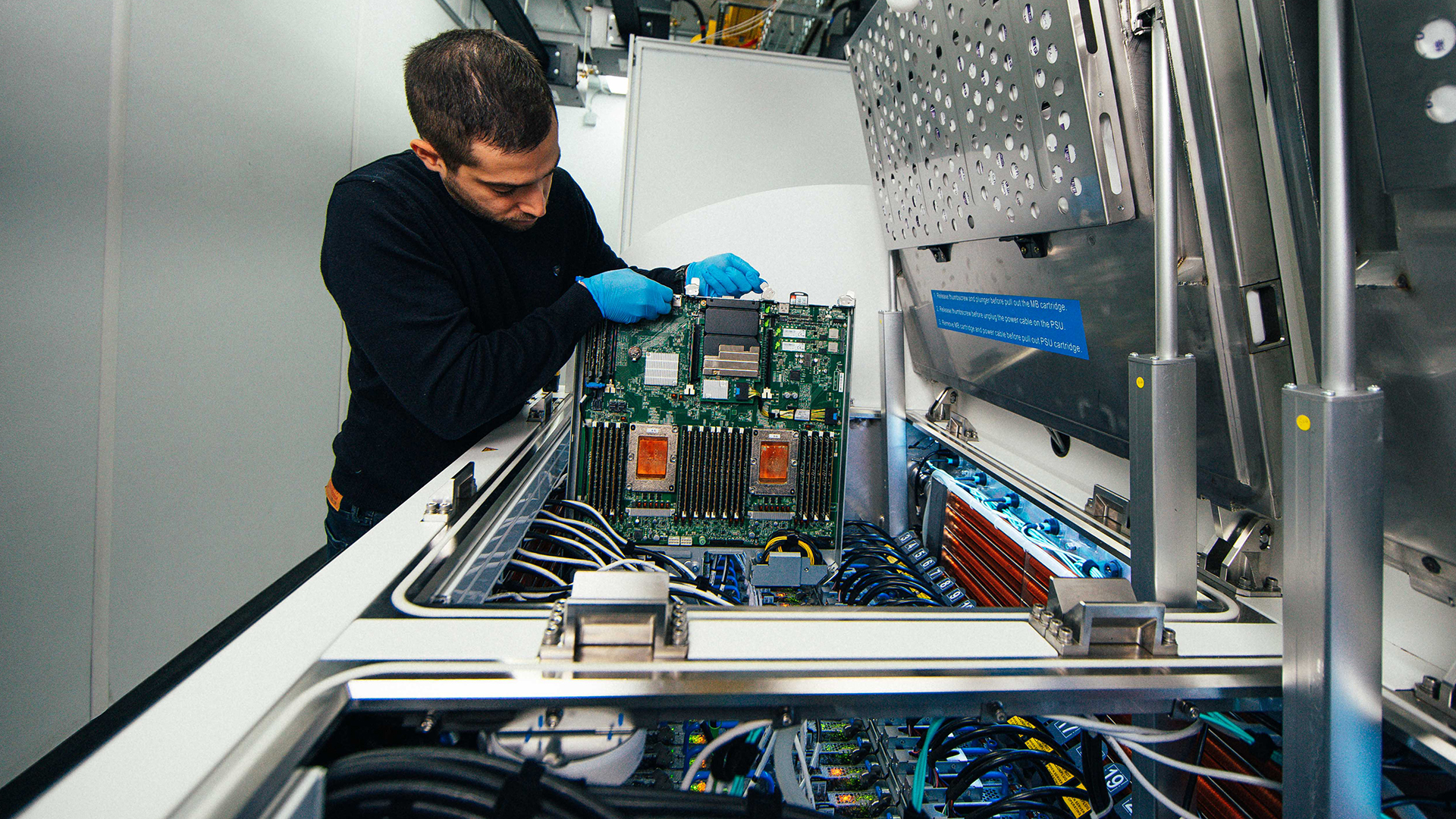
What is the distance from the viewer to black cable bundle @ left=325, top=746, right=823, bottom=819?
16.2 inches

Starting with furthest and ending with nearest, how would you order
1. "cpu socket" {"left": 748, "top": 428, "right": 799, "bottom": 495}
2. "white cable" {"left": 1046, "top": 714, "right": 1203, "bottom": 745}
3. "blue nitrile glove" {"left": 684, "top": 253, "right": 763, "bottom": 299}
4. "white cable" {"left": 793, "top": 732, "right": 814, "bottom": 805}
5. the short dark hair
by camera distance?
"blue nitrile glove" {"left": 684, "top": 253, "right": 763, "bottom": 299} → "cpu socket" {"left": 748, "top": 428, "right": 799, "bottom": 495} → the short dark hair → "white cable" {"left": 793, "top": 732, "right": 814, "bottom": 805} → "white cable" {"left": 1046, "top": 714, "right": 1203, "bottom": 745}

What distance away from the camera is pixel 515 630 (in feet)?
1.78

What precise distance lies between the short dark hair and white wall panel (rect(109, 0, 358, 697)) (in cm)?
136

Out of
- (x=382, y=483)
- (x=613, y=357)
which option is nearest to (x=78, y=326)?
(x=382, y=483)

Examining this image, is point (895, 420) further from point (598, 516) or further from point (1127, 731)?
point (1127, 731)

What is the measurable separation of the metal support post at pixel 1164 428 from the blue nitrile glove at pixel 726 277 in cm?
86

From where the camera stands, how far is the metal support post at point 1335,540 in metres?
0.41

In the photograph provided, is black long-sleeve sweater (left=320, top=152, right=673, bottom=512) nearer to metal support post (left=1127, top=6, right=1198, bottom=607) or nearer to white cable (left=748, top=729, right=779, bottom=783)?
white cable (left=748, top=729, right=779, bottom=783)

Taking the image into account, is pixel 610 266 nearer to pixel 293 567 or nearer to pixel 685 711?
pixel 685 711

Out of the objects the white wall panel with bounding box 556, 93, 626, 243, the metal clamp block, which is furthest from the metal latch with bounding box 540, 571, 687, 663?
the white wall panel with bounding box 556, 93, 626, 243

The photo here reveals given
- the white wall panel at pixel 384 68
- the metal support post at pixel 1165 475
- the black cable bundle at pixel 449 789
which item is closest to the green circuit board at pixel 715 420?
the metal support post at pixel 1165 475

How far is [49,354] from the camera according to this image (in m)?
1.50

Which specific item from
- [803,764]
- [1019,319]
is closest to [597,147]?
[1019,319]

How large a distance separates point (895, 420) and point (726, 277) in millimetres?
643
